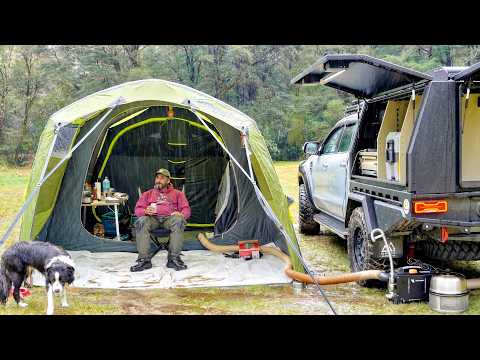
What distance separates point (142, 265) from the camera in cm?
616

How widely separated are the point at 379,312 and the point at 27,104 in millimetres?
24801

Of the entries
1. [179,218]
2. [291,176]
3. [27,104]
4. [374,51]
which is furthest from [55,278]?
[374,51]

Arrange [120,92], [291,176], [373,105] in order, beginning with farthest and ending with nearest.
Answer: [291,176]
[120,92]
[373,105]

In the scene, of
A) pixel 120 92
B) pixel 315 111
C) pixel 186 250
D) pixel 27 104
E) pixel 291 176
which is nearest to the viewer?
pixel 120 92

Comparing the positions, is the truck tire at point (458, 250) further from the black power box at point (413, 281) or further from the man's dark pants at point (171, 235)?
the man's dark pants at point (171, 235)

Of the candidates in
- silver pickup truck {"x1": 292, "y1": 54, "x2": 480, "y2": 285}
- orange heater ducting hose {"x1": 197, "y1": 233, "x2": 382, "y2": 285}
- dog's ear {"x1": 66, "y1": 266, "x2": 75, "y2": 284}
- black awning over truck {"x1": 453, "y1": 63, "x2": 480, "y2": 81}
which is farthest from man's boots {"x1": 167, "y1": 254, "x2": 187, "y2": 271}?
black awning over truck {"x1": 453, "y1": 63, "x2": 480, "y2": 81}

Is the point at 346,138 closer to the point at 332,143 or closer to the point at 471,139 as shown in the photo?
the point at 332,143

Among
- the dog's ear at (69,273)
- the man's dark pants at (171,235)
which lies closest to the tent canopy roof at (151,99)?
the man's dark pants at (171,235)

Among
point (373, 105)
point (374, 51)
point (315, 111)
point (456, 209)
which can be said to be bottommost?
point (456, 209)

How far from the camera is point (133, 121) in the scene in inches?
312

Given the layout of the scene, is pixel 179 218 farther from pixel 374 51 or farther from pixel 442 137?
pixel 374 51

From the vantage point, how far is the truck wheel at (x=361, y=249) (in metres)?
4.93

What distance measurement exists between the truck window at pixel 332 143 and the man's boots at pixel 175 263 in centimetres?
267

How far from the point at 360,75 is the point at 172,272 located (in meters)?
3.06
